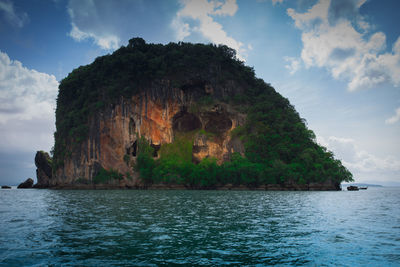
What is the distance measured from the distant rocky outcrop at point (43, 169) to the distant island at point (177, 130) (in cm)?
31

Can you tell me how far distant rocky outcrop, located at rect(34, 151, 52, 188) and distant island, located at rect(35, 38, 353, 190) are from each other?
1.03 ft

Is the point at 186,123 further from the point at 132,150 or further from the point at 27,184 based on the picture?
the point at 27,184

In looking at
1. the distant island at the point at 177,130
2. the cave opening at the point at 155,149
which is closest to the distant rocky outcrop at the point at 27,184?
the distant island at the point at 177,130

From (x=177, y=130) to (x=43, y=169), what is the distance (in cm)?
4389

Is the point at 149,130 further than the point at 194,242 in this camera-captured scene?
Yes

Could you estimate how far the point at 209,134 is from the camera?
75188 mm

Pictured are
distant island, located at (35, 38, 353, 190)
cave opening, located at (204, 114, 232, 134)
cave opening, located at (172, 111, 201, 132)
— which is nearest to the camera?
distant island, located at (35, 38, 353, 190)

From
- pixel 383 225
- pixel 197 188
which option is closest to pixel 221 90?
pixel 197 188

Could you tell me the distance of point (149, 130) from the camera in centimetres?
7369

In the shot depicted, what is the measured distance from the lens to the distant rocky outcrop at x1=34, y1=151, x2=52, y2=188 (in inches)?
3268

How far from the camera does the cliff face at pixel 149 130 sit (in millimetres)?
69438

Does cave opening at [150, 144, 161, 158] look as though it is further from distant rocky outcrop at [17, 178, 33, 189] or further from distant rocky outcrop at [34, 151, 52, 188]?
distant rocky outcrop at [17, 178, 33, 189]

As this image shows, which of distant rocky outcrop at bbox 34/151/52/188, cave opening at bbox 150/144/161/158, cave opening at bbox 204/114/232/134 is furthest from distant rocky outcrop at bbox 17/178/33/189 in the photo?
cave opening at bbox 204/114/232/134

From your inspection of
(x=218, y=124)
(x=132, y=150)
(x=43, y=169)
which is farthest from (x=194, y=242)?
(x=43, y=169)
